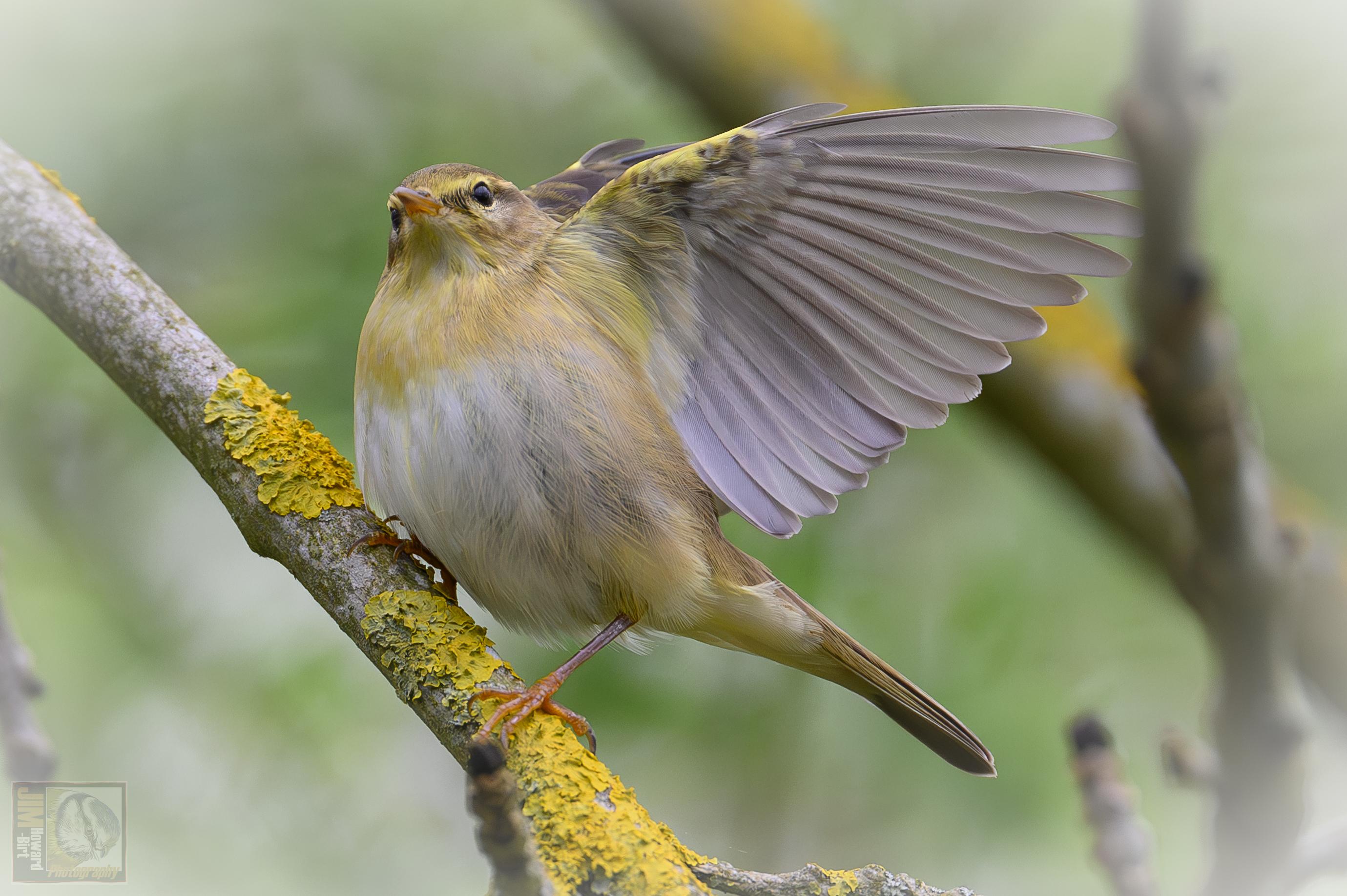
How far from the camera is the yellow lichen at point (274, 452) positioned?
266cm

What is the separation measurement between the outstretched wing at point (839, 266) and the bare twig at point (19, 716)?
5.66 feet

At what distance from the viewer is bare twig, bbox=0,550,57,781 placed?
93.3 inches

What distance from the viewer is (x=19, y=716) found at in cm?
238

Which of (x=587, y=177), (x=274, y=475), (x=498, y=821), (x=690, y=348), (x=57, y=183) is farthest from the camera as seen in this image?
(x=587, y=177)

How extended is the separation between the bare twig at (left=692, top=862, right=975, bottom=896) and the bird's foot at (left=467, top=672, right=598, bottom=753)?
0.42m

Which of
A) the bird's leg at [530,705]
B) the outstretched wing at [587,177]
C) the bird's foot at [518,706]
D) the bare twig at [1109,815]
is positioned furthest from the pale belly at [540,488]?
the bare twig at [1109,815]

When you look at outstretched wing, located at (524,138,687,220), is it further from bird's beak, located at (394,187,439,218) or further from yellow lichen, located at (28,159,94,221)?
yellow lichen, located at (28,159,94,221)

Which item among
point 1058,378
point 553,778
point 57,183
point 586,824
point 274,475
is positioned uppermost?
point 57,183

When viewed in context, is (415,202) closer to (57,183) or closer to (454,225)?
(454,225)

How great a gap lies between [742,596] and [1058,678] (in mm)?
2039

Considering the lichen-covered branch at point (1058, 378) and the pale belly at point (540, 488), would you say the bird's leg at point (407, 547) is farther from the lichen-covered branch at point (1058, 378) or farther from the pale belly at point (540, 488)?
the lichen-covered branch at point (1058, 378)

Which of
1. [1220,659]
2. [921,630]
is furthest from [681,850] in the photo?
[921,630]

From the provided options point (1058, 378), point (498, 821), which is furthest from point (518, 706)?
point (1058, 378)

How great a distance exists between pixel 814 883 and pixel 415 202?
2.09 metres
